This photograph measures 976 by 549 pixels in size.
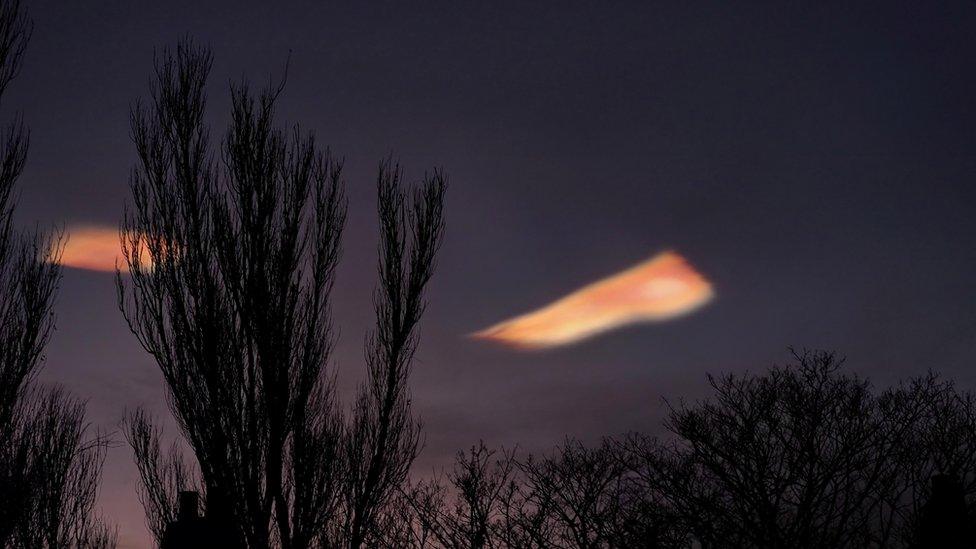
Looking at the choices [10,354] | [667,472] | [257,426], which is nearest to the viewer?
[257,426]

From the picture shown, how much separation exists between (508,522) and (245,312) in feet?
54.9

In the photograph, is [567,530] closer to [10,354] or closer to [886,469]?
[886,469]

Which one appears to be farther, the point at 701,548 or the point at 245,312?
the point at 701,548

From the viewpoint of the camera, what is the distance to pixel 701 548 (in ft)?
70.7

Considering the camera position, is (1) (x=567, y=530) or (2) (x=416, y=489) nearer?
(2) (x=416, y=489)

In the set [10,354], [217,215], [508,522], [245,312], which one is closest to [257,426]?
[245,312]

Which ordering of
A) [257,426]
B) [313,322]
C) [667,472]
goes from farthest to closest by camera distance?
[667,472]
[313,322]
[257,426]

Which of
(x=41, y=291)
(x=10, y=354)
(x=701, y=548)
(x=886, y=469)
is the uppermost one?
(x=41, y=291)

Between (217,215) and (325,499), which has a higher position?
(217,215)

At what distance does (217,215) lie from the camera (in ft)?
45.5

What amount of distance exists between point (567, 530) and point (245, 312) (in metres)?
18.0

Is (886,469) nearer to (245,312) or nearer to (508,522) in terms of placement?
(508,522)

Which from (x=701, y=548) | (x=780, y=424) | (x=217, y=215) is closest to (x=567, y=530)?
(x=701, y=548)

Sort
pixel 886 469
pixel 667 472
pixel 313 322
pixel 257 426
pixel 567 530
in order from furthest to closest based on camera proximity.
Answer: pixel 567 530
pixel 667 472
pixel 886 469
pixel 313 322
pixel 257 426
